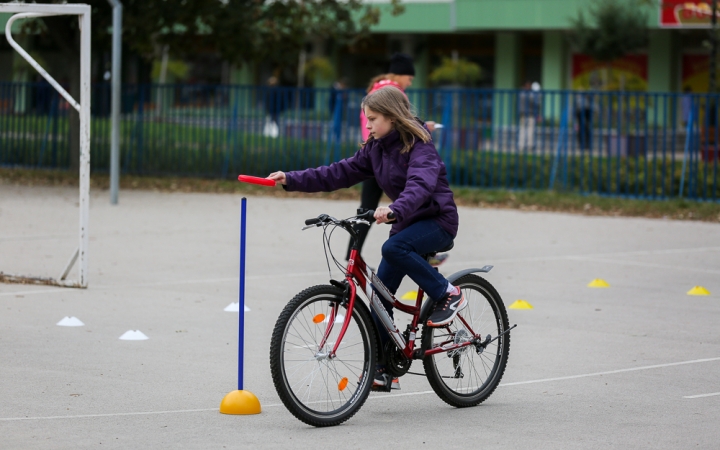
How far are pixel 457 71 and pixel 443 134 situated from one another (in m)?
21.2

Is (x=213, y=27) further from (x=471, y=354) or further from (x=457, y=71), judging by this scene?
(x=457, y=71)

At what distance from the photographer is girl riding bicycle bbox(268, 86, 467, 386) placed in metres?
5.54

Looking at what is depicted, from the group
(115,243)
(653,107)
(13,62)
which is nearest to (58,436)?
(115,243)

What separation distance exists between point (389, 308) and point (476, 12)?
104 feet

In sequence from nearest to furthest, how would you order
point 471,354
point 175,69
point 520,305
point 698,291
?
point 471,354 → point 520,305 → point 698,291 → point 175,69

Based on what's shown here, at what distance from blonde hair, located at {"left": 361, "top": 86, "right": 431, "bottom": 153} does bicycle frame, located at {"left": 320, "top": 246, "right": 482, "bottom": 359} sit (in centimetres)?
62

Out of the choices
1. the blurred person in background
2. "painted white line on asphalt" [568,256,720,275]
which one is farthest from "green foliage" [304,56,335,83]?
"painted white line on asphalt" [568,256,720,275]

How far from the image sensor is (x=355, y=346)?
564 cm

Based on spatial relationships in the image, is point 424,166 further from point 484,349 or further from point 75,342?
point 75,342

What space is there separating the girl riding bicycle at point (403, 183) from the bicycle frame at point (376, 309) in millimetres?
59

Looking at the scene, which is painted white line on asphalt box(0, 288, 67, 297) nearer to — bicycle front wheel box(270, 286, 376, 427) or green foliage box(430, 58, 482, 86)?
bicycle front wheel box(270, 286, 376, 427)

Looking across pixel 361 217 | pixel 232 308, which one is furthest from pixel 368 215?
pixel 232 308

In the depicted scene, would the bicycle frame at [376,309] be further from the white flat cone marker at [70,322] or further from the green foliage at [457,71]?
the green foliage at [457,71]

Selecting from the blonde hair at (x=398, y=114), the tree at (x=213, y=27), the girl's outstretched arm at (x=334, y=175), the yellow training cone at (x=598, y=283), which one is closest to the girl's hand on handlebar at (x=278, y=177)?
the girl's outstretched arm at (x=334, y=175)
